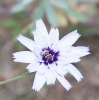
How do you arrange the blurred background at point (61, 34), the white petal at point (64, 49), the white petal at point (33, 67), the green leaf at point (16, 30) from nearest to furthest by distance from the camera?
1. the white petal at point (33, 67)
2. the white petal at point (64, 49)
3. the blurred background at point (61, 34)
4. the green leaf at point (16, 30)

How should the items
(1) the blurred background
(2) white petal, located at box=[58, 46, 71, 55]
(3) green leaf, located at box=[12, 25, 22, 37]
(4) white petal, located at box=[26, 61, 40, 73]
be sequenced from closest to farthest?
1. (4) white petal, located at box=[26, 61, 40, 73]
2. (2) white petal, located at box=[58, 46, 71, 55]
3. (1) the blurred background
4. (3) green leaf, located at box=[12, 25, 22, 37]

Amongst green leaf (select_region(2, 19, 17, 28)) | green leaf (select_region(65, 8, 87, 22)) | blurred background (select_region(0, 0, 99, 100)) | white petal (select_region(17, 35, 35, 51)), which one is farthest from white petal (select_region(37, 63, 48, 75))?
green leaf (select_region(2, 19, 17, 28))

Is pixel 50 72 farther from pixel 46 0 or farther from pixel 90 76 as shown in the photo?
pixel 90 76

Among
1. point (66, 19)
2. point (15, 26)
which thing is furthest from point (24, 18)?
point (66, 19)

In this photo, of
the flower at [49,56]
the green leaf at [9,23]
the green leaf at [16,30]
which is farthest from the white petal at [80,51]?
the green leaf at [9,23]

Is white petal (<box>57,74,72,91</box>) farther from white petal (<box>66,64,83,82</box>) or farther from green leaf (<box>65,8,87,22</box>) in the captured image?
green leaf (<box>65,8,87,22</box>)

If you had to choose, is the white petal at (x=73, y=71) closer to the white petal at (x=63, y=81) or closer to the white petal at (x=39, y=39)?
the white petal at (x=63, y=81)
